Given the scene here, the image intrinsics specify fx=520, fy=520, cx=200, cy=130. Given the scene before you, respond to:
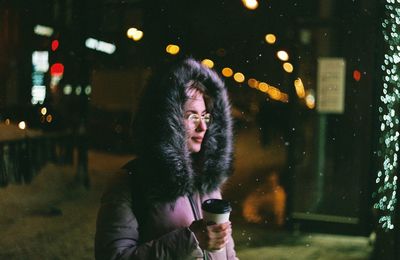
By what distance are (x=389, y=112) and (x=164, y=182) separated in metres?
3.26

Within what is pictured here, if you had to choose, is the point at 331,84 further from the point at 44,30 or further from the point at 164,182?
the point at 44,30

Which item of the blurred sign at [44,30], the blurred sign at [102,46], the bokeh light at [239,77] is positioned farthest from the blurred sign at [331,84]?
the bokeh light at [239,77]

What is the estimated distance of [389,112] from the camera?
4.55m

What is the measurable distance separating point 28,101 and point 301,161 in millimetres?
7903

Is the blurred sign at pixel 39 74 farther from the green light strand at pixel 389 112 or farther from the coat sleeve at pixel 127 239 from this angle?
the coat sleeve at pixel 127 239

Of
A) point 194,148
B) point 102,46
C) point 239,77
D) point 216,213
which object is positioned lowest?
point 216,213

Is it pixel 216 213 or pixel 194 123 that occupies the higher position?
pixel 194 123

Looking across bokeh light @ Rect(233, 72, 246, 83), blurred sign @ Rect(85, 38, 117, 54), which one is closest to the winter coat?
blurred sign @ Rect(85, 38, 117, 54)

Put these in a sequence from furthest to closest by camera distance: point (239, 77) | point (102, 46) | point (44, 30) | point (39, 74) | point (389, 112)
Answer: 1. point (239, 77)
2. point (102, 46)
3. point (39, 74)
4. point (44, 30)
5. point (389, 112)

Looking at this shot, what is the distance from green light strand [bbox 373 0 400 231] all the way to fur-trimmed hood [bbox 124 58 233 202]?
2289mm

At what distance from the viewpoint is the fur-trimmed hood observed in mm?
1861

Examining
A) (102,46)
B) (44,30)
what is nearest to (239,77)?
(102,46)

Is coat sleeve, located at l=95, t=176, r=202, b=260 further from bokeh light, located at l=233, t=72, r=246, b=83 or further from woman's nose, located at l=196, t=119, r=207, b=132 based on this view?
bokeh light, located at l=233, t=72, r=246, b=83

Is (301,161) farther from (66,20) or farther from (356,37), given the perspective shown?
(66,20)
